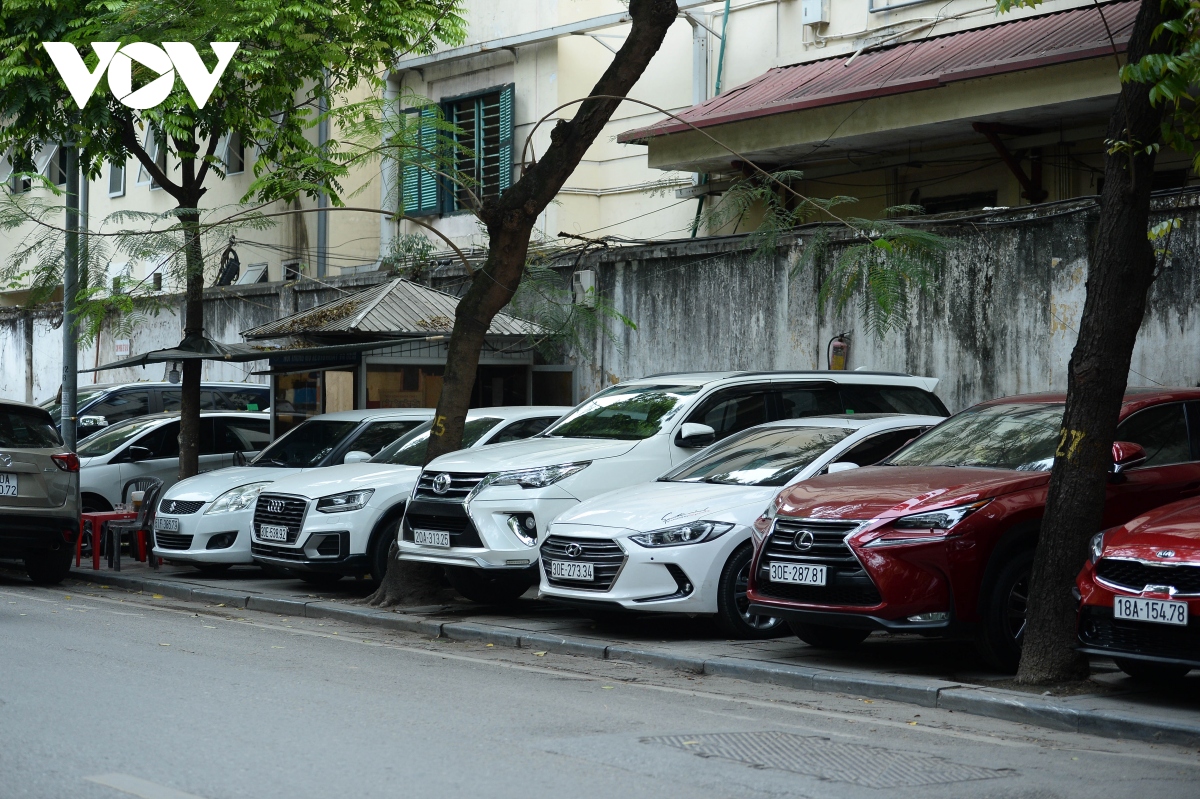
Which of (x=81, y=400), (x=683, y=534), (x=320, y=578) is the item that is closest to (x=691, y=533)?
(x=683, y=534)

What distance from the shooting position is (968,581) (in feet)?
28.1

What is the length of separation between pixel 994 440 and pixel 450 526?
14.6 ft

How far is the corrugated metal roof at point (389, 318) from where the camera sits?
17219 millimetres

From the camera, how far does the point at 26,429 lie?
14531 mm

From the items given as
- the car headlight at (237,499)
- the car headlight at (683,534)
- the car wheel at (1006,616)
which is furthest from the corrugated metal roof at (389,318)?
the car wheel at (1006,616)

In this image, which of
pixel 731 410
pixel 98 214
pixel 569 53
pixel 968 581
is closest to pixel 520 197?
pixel 731 410

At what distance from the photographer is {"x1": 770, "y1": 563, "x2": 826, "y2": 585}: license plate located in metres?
8.85

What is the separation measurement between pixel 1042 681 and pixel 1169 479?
203cm

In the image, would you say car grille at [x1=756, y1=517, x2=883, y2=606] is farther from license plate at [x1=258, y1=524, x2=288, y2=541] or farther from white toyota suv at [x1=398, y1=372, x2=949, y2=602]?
license plate at [x1=258, y1=524, x2=288, y2=541]

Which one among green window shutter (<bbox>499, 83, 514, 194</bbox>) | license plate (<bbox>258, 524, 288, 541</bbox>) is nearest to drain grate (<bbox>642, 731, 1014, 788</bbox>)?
license plate (<bbox>258, 524, 288, 541</bbox>)

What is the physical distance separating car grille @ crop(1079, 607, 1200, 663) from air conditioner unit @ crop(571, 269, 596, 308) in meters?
10.3

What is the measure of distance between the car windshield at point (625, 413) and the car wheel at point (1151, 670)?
15.7 ft

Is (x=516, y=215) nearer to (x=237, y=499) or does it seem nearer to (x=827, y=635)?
(x=237, y=499)

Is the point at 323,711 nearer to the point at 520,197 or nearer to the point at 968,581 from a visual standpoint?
the point at 968,581
